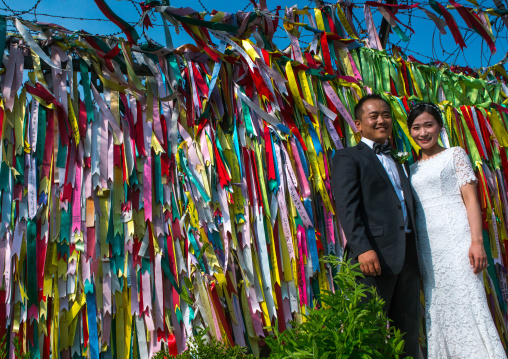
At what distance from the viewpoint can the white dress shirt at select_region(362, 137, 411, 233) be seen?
1.97 m

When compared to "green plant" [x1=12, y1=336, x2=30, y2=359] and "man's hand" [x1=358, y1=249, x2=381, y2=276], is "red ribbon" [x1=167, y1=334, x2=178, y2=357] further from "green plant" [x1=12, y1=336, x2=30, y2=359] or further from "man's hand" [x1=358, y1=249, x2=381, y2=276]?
"man's hand" [x1=358, y1=249, x2=381, y2=276]

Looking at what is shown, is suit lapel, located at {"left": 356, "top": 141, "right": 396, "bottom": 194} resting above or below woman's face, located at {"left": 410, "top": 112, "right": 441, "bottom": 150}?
below

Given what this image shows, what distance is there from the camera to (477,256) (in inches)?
72.9

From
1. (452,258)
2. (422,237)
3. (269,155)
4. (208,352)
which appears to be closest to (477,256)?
(452,258)

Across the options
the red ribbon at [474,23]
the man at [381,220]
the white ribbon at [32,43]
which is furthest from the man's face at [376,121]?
the white ribbon at [32,43]

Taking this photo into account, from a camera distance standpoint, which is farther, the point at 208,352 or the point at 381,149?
the point at 381,149

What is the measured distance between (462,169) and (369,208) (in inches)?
17.6

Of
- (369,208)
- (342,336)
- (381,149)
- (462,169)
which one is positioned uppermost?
(381,149)

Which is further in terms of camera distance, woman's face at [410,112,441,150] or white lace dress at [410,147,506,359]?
woman's face at [410,112,441,150]

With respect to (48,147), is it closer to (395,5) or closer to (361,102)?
(361,102)

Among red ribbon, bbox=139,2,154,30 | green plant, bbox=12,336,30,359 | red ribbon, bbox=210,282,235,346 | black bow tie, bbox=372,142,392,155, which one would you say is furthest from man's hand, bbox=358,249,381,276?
red ribbon, bbox=139,2,154,30

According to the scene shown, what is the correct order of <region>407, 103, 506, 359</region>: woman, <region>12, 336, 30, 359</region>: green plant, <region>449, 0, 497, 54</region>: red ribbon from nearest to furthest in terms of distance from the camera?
<region>12, 336, 30, 359</region>: green plant → <region>407, 103, 506, 359</region>: woman → <region>449, 0, 497, 54</region>: red ribbon

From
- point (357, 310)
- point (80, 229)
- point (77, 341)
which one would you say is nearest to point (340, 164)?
point (357, 310)

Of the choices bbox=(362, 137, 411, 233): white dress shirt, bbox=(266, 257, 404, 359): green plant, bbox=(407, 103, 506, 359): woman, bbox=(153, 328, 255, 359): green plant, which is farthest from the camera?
bbox=(362, 137, 411, 233): white dress shirt
